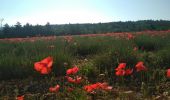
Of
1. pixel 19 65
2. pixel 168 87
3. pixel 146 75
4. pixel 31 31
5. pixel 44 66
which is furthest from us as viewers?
pixel 31 31

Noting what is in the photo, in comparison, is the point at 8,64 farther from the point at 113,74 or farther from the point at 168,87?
the point at 168,87

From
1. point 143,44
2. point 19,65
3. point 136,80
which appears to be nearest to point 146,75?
point 136,80

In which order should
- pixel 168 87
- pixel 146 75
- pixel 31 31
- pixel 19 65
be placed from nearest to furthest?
pixel 168 87, pixel 146 75, pixel 19 65, pixel 31 31

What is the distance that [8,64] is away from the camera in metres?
6.80

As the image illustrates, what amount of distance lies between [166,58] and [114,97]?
105 inches

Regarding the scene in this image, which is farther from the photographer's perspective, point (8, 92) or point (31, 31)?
point (31, 31)

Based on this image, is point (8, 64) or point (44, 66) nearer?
point (44, 66)

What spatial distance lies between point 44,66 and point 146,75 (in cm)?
275

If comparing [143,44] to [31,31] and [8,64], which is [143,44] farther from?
[31,31]

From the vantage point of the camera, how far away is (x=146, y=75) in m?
5.77

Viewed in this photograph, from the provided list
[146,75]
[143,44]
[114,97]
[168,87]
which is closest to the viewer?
[114,97]

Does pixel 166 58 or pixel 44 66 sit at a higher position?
pixel 44 66

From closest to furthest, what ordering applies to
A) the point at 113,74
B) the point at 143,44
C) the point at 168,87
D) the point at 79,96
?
the point at 79,96
the point at 168,87
the point at 113,74
the point at 143,44

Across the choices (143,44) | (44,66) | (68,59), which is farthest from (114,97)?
(143,44)
